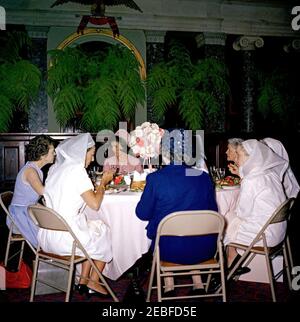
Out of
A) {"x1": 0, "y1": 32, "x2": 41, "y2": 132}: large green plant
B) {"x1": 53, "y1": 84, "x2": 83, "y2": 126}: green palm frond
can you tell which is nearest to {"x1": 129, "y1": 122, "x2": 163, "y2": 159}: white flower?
{"x1": 53, "y1": 84, "x2": 83, "y2": 126}: green palm frond

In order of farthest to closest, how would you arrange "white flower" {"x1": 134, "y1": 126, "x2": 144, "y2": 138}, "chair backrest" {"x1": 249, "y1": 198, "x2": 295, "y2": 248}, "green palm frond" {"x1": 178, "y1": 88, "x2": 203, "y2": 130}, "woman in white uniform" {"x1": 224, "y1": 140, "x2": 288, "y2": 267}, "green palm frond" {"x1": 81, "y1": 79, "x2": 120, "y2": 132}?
"green palm frond" {"x1": 178, "y1": 88, "x2": 203, "y2": 130} → "green palm frond" {"x1": 81, "y1": 79, "x2": 120, "y2": 132} → "white flower" {"x1": 134, "y1": 126, "x2": 144, "y2": 138} → "woman in white uniform" {"x1": 224, "y1": 140, "x2": 288, "y2": 267} → "chair backrest" {"x1": 249, "y1": 198, "x2": 295, "y2": 248}

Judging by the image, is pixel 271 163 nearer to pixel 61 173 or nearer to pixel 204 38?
pixel 61 173

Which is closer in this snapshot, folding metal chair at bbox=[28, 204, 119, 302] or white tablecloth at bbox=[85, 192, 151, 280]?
folding metal chair at bbox=[28, 204, 119, 302]

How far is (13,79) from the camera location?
568 centimetres

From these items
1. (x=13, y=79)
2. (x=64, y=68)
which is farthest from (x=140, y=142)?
(x=13, y=79)

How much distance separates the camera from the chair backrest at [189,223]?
207cm

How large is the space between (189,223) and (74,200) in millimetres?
829

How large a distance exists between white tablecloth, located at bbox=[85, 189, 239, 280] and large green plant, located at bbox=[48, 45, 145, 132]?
312 centimetres


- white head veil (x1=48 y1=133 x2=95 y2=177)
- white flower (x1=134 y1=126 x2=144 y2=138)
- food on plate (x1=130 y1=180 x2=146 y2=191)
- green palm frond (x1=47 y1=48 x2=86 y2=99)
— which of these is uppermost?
green palm frond (x1=47 y1=48 x2=86 y2=99)

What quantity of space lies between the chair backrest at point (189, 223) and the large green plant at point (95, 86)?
3748 millimetres

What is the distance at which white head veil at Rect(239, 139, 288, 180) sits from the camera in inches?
106

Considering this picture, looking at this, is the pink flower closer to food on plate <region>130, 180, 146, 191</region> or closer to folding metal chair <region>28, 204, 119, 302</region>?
food on plate <region>130, 180, 146, 191</region>

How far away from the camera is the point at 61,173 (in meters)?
2.46

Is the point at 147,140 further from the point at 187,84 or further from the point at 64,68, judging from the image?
the point at 187,84
